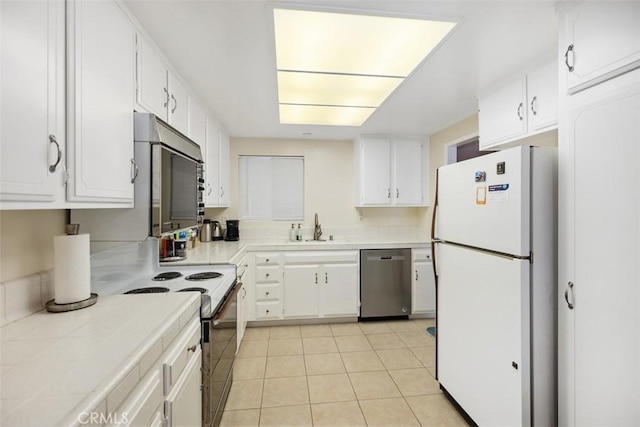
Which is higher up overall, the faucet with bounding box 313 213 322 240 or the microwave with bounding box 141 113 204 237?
the microwave with bounding box 141 113 204 237

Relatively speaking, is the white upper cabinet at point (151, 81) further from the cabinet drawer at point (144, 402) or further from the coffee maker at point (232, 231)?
the coffee maker at point (232, 231)

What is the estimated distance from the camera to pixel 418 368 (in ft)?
7.91

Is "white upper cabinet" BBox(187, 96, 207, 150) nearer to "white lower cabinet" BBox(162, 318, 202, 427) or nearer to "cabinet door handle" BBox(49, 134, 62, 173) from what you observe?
"cabinet door handle" BBox(49, 134, 62, 173)

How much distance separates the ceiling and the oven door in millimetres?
1458

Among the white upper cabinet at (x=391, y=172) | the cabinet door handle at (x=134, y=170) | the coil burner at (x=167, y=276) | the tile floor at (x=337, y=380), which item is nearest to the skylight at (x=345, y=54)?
the cabinet door handle at (x=134, y=170)

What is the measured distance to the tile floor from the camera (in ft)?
6.07

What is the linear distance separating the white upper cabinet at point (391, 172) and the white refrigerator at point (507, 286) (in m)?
1.85

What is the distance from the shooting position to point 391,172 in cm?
370

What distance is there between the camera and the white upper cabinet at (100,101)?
0.99 m

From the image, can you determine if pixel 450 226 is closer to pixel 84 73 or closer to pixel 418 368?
pixel 418 368

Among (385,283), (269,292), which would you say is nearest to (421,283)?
(385,283)

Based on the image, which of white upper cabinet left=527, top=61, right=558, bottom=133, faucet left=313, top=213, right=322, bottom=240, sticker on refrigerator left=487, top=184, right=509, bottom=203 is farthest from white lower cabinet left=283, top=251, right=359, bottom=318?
white upper cabinet left=527, top=61, right=558, bottom=133

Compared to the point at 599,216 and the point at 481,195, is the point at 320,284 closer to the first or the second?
the point at 481,195

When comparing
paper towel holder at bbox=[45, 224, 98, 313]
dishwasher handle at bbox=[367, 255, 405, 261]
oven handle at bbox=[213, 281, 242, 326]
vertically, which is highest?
paper towel holder at bbox=[45, 224, 98, 313]
